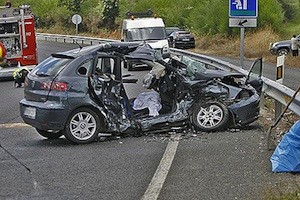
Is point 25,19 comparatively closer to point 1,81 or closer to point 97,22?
point 1,81

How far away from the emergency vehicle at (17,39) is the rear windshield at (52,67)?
13.4m

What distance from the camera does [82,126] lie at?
34.5 feet

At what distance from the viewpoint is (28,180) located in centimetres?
782

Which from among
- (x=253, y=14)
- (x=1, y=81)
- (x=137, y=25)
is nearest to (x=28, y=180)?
(x=253, y=14)

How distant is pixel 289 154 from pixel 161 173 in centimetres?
157

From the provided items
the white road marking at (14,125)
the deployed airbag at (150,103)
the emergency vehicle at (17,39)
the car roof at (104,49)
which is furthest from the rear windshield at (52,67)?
the emergency vehicle at (17,39)

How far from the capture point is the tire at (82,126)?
1044 centimetres

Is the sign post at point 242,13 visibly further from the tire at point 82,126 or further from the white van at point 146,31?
the white van at point 146,31

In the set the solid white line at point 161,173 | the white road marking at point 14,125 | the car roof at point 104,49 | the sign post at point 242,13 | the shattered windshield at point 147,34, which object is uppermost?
the sign post at point 242,13

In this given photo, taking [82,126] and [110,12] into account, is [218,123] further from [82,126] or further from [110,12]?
[110,12]

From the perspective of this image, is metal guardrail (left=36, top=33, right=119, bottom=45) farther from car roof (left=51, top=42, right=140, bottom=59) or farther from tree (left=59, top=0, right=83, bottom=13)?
car roof (left=51, top=42, right=140, bottom=59)

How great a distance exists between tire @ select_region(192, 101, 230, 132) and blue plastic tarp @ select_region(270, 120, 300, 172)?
318cm

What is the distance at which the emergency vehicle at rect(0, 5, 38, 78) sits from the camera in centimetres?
2416

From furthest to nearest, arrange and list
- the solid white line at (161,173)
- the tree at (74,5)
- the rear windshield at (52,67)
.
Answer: the tree at (74,5) → the rear windshield at (52,67) → the solid white line at (161,173)
